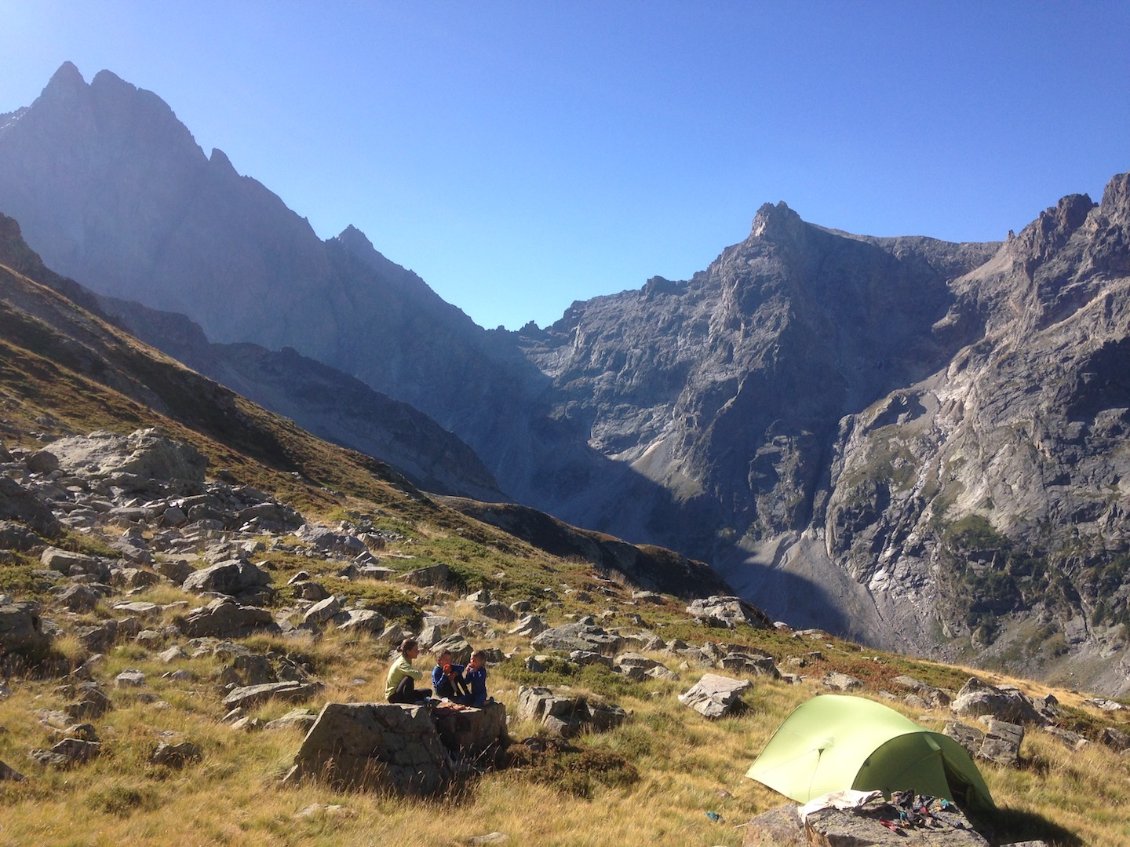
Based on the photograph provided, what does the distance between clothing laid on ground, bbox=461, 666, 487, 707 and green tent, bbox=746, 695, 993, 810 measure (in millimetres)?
5391

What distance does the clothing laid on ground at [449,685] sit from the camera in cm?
1355

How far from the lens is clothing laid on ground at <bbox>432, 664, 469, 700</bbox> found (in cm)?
1355

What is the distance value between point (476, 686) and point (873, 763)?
7467 millimetres

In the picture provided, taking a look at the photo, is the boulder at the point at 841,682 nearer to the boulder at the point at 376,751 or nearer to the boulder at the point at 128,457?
the boulder at the point at 376,751

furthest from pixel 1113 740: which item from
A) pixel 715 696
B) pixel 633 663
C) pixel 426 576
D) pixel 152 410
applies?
pixel 152 410

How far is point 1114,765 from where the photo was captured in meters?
16.2

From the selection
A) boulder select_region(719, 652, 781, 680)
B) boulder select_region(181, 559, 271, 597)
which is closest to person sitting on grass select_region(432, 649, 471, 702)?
boulder select_region(181, 559, 271, 597)

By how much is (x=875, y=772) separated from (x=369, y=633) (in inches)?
475

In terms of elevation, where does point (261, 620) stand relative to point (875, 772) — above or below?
below

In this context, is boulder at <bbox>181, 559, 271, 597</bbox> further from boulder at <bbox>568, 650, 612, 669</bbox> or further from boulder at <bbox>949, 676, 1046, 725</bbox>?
boulder at <bbox>949, 676, 1046, 725</bbox>

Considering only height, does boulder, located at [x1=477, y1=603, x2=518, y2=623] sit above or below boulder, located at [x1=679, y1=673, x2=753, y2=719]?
below

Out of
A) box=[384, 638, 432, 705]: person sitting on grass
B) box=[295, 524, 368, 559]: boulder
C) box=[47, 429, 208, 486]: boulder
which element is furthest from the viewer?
box=[47, 429, 208, 486]: boulder

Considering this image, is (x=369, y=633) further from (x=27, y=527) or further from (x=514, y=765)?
(x=27, y=527)

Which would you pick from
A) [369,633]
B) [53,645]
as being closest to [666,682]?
[369,633]
